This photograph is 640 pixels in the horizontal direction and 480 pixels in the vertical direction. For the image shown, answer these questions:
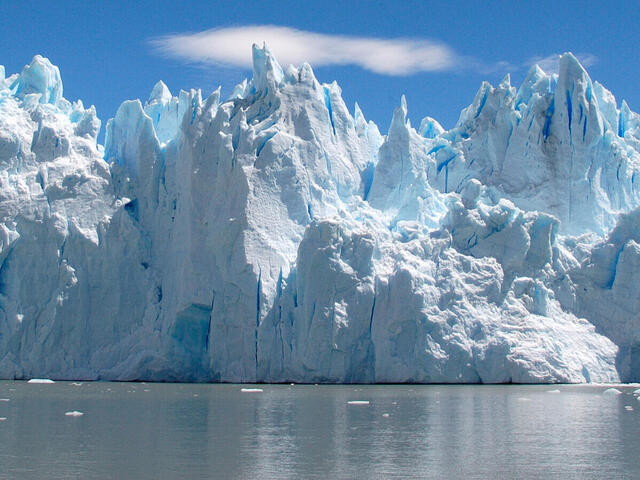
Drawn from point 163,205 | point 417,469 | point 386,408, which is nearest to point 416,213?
point 163,205

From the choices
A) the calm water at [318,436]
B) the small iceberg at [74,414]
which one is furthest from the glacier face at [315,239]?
the small iceberg at [74,414]

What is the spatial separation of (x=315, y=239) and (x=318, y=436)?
47.7 ft

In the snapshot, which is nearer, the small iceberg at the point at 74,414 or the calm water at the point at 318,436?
the calm water at the point at 318,436

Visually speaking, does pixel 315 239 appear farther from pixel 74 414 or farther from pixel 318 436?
pixel 318 436

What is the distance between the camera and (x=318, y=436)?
12.7 metres

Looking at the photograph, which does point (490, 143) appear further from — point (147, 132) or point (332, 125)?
point (147, 132)

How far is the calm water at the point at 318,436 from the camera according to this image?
387 inches

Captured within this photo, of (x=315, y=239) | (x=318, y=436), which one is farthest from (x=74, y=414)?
(x=315, y=239)

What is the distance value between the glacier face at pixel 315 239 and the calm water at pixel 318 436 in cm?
577

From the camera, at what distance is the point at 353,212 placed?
98.8 ft

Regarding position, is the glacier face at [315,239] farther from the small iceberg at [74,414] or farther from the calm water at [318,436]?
the small iceberg at [74,414]

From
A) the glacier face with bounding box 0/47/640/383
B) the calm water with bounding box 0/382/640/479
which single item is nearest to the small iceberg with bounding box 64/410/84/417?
the calm water with bounding box 0/382/640/479

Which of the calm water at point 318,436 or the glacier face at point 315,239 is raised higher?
the glacier face at point 315,239

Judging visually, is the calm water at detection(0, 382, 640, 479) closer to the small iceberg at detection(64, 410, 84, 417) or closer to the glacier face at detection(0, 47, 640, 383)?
the small iceberg at detection(64, 410, 84, 417)
